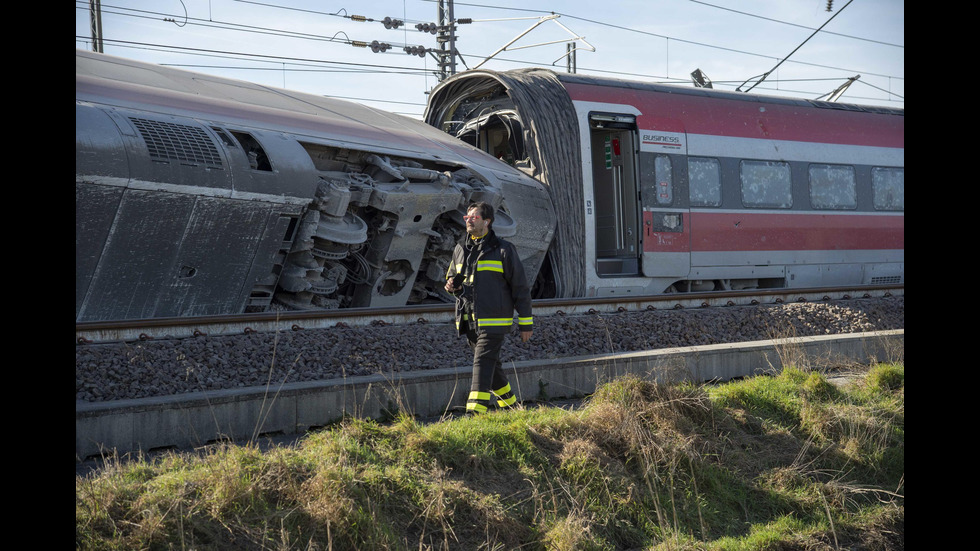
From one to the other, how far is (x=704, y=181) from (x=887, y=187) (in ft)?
17.2

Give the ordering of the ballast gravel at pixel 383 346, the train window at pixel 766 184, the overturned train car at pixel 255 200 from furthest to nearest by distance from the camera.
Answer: the train window at pixel 766 184, the overturned train car at pixel 255 200, the ballast gravel at pixel 383 346

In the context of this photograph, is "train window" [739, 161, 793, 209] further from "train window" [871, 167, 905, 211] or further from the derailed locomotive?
"train window" [871, 167, 905, 211]

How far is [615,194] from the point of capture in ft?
49.2

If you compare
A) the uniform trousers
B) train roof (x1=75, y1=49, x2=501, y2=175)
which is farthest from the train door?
the uniform trousers

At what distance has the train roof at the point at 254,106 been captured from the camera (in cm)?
984

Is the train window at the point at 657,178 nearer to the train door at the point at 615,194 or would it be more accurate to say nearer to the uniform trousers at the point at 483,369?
the train door at the point at 615,194

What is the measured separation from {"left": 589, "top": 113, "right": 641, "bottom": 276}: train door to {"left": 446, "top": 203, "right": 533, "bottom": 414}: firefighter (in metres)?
7.77

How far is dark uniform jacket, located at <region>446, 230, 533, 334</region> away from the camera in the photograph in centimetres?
645

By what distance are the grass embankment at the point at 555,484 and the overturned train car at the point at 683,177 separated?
7.09 metres

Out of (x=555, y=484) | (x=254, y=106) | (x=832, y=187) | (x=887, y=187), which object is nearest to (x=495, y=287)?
(x=555, y=484)

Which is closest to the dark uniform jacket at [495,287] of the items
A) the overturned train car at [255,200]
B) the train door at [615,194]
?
the overturned train car at [255,200]
